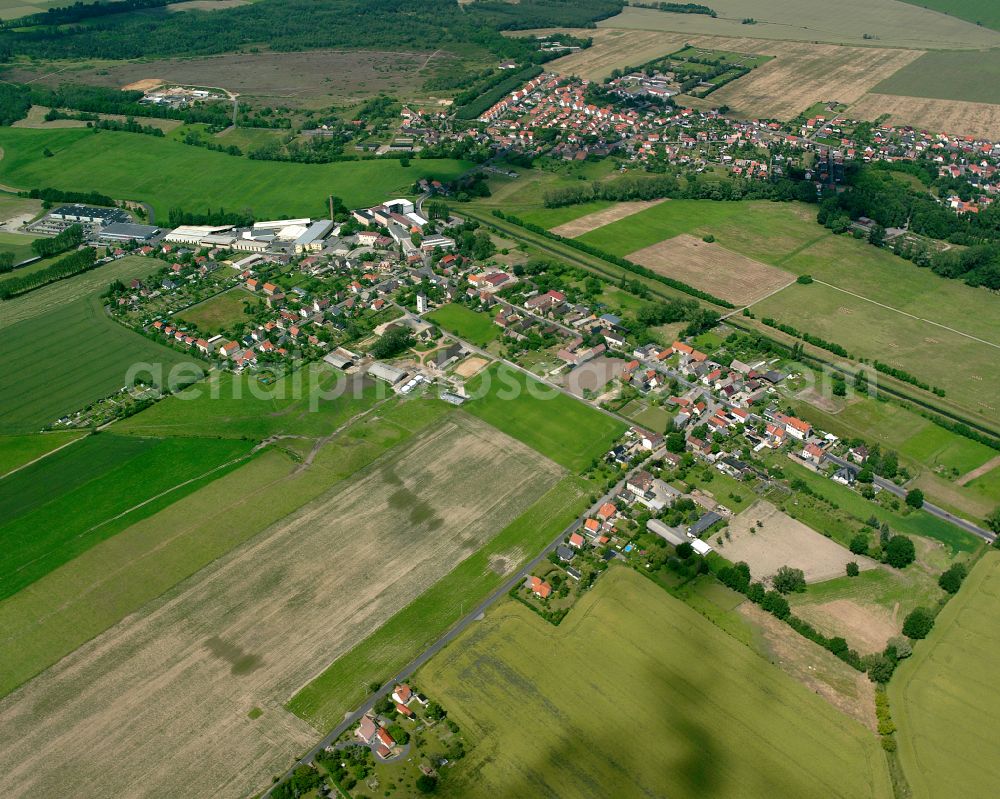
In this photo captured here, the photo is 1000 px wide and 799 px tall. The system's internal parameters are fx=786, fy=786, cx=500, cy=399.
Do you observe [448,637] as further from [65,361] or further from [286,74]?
[286,74]

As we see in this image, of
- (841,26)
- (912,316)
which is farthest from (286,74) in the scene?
(912,316)

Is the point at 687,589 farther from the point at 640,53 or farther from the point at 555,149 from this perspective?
the point at 640,53

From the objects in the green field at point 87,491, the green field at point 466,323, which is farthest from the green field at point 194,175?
the green field at point 87,491

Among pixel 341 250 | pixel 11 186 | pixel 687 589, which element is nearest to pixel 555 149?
pixel 341 250

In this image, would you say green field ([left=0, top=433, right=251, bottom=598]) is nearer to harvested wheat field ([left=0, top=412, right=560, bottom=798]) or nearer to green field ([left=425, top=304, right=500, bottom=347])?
harvested wheat field ([left=0, top=412, right=560, bottom=798])

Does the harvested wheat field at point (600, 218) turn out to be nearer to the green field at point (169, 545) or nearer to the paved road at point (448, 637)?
the green field at point (169, 545)
